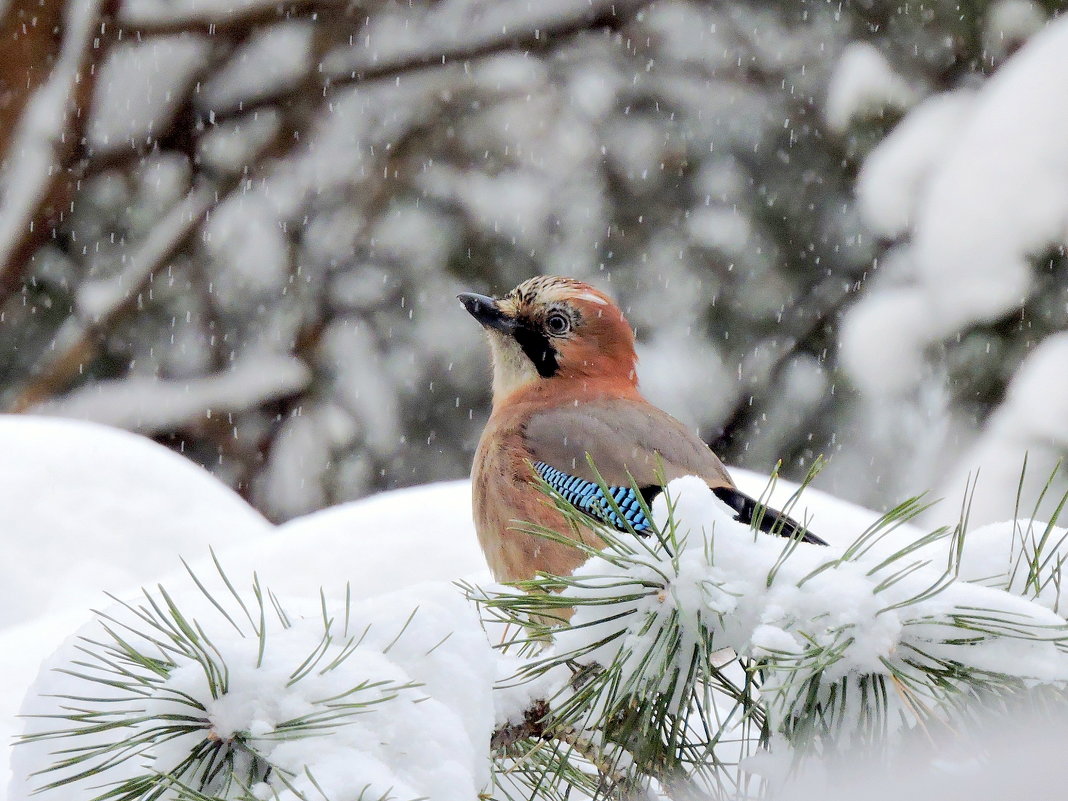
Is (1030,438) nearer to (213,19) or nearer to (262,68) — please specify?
(213,19)

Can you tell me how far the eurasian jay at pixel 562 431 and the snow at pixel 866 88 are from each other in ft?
7.47

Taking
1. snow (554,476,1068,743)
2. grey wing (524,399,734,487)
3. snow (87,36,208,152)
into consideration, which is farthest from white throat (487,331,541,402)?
snow (87,36,208,152)

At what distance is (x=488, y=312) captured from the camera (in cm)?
220

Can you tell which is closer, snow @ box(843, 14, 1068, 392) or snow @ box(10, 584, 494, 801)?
snow @ box(10, 584, 494, 801)

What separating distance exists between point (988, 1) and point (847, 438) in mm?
1597

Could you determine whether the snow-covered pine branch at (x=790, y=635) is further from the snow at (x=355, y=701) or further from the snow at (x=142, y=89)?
the snow at (x=142, y=89)

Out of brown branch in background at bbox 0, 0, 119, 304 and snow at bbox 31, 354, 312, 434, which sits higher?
brown branch in background at bbox 0, 0, 119, 304

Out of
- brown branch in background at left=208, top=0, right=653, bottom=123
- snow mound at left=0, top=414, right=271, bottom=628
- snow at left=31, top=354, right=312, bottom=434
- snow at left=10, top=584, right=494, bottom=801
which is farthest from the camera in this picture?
brown branch in background at left=208, top=0, right=653, bottom=123

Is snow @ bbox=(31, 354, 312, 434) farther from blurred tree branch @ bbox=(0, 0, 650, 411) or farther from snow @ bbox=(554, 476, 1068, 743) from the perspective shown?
snow @ bbox=(554, 476, 1068, 743)

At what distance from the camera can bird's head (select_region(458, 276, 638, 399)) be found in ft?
7.27

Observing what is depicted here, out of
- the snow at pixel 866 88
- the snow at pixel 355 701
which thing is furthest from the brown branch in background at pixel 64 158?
the snow at pixel 355 701

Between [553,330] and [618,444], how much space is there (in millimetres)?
437

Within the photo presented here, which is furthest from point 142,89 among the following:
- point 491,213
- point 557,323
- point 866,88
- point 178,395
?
point 557,323

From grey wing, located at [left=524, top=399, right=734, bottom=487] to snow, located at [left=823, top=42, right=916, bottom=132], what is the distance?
2.53m
